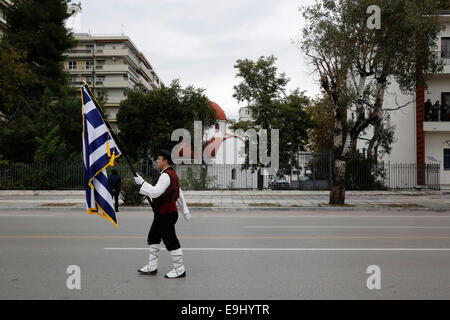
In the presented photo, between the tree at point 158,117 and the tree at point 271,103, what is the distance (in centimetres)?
1086

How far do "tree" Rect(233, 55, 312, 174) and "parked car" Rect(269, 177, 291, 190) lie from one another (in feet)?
14.5

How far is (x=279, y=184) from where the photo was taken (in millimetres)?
25391

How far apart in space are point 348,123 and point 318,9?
15.1 m

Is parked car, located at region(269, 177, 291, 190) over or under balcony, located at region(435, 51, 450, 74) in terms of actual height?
under

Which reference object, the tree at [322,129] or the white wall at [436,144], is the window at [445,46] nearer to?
the white wall at [436,144]

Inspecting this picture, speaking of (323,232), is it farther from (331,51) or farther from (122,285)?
(331,51)

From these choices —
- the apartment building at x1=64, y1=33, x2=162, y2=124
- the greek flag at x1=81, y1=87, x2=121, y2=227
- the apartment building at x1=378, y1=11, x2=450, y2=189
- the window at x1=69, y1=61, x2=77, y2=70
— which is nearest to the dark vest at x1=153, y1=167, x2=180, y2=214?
the greek flag at x1=81, y1=87, x2=121, y2=227

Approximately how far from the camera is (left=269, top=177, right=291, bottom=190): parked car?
997 inches

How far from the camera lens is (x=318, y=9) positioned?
17891 millimetres

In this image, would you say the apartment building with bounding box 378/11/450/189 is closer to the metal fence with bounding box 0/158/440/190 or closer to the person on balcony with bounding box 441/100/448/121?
the person on balcony with bounding box 441/100/448/121

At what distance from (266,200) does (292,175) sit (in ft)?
Answer: 19.2

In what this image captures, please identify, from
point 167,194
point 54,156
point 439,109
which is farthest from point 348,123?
point 167,194

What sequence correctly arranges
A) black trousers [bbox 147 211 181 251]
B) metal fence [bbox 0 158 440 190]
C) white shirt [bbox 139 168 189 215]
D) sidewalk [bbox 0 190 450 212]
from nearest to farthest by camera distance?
white shirt [bbox 139 168 189 215]
black trousers [bbox 147 211 181 251]
sidewalk [bbox 0 190 450 212]
metal fence [bbox 0 158 440 190]

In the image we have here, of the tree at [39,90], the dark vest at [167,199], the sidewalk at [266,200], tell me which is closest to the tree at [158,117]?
the tree at [39,90]
